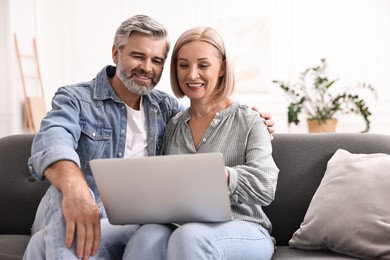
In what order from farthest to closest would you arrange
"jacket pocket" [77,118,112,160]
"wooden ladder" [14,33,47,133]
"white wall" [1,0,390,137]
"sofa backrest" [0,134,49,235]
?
Result: "white wall" [1,0,390,137] → "wooden ladder" [14,33,47,133] → "sofa backrest" [0,134,49,235] → "jacket pocket" [77,118,112,160]

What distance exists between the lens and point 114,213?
1691 millimetres

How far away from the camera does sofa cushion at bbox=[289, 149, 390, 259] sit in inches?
72.1

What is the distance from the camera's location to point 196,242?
1.59 meters

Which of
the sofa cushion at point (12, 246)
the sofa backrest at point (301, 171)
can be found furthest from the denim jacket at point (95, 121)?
the sofa backrest at point (301, 171)

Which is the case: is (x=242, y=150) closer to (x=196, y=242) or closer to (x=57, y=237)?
(x=196, y=242)

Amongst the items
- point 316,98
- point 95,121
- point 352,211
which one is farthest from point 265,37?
point 352,211

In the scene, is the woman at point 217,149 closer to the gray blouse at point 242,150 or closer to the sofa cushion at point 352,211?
the gray blouse at point 242,150

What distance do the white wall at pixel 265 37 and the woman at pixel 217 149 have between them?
15.1ft

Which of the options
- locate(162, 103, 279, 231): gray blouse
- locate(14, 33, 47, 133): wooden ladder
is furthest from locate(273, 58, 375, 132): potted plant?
locate(162, 103, 279, 231): gray blouse

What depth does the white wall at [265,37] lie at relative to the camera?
6.57m

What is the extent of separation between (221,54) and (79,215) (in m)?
0.82

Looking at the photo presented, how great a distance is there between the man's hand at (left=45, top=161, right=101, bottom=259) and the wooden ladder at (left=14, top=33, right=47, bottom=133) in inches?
191

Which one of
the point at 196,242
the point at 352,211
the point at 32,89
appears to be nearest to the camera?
the point at 196,242

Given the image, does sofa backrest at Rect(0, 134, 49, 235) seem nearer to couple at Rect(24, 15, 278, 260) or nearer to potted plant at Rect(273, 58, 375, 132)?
couple at Rect(24, 15, 278, 260)
